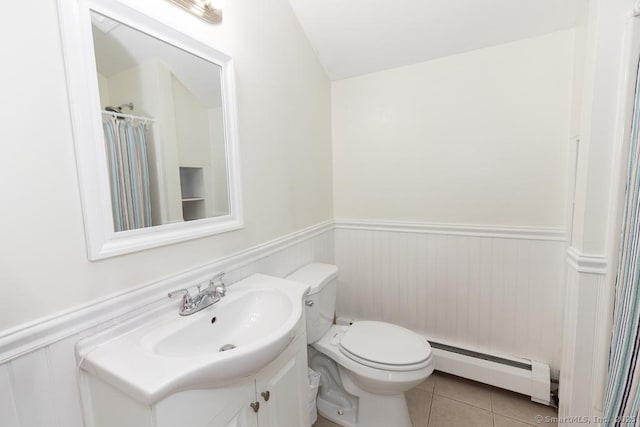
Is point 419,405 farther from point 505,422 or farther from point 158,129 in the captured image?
point 158,129

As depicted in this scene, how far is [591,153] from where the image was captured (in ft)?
3.67

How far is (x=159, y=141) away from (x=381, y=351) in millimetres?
1346

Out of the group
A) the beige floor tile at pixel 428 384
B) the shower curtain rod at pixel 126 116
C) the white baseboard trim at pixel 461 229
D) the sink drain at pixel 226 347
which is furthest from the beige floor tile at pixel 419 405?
the shower curtain rod at pixel 126 116

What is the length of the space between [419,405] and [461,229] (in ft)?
3.55

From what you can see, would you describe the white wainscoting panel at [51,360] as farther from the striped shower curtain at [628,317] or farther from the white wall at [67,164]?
the striped shower curtain at [628,317]

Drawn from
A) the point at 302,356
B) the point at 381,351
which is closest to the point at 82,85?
the point at 302,356

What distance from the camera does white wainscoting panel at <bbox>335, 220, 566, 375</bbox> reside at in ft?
5.13

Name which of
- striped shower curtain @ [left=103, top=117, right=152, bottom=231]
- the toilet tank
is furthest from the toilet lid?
striped shower curtain @ [left=103, top=117, right=152, bottom=231]

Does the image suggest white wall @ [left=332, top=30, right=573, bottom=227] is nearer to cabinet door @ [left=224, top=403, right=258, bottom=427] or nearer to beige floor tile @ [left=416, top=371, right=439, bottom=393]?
beige floor tile @ [left=416, top=371, right=439, bottom=393]

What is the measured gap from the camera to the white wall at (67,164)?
622 millimetres

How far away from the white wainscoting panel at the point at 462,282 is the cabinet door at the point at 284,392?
1.04 m

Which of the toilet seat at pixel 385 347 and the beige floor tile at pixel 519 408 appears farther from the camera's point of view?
the beige floor tile at pixel 519 408

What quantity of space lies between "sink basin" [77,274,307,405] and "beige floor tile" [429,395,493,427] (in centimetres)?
116

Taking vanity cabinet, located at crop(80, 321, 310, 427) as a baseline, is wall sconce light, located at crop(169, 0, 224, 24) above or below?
above
